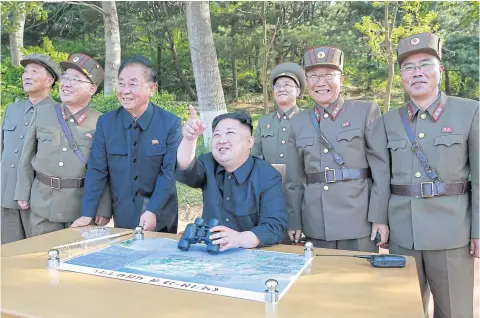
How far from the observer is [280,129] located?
5.03 m

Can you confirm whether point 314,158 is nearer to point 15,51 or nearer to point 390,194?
point 390,194

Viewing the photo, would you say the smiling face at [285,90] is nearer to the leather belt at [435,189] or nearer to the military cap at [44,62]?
the military cap at [44,62]

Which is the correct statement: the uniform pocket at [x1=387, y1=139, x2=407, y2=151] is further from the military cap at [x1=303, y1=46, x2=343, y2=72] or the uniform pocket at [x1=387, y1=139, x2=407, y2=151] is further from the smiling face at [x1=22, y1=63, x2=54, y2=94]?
the smiling face at [x1=22, y1=63, x2=54, y2=94]

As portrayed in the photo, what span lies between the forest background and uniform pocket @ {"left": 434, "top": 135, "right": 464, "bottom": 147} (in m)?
6.52

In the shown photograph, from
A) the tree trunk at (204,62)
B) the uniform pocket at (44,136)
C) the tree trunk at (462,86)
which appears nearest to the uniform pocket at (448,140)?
the uniform pocket at (44,136)

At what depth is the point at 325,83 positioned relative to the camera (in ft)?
10.2

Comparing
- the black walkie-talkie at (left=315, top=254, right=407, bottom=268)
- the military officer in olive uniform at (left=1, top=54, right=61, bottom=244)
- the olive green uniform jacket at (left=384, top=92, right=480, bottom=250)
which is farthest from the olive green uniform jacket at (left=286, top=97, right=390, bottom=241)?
the military officer in olive uniform at (left=1, top=54, right=61, bottom=244)

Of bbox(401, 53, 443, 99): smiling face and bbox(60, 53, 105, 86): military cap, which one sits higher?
bbox(60, 53, 105, 86): military cap

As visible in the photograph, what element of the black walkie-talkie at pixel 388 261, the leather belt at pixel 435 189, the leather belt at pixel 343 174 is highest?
the leather belt at pixel 343 174

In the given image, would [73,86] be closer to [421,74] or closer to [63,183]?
[63,183]

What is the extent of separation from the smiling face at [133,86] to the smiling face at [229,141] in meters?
0.82

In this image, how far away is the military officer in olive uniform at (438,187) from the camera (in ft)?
9.00

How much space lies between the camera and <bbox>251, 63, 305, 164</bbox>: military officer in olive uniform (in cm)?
494

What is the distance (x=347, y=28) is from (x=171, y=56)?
8.36 m
